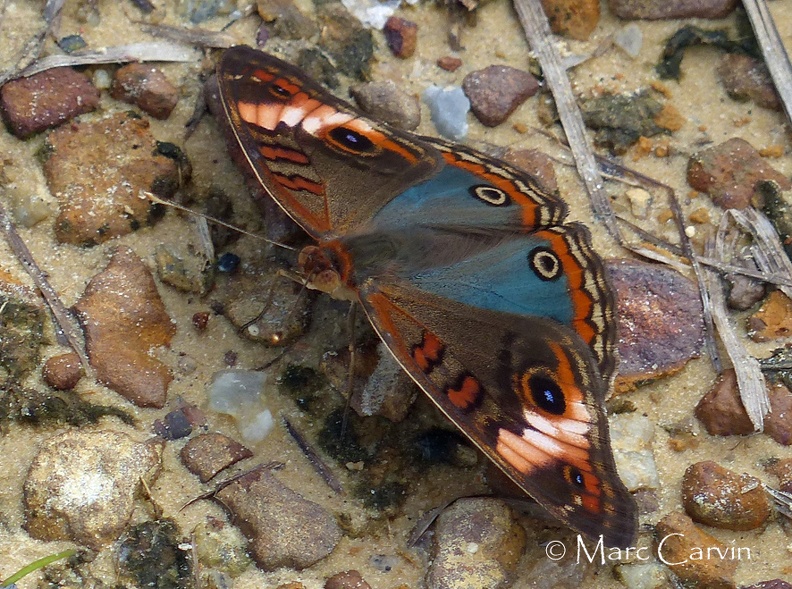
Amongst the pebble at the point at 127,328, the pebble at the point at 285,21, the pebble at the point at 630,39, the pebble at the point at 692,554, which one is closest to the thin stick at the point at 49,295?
the pebble at the point at 127,328

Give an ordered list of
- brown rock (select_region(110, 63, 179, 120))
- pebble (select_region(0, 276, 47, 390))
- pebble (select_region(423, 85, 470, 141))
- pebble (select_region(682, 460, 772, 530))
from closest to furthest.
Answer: pebble (select_region(682, 460, 772, 530)) → pebble (select_region(0, 276, 47, 390)) → brown rock (select_region(110, 63, 179, 120)) → pebble (select_region(423, 85, 470, 141))

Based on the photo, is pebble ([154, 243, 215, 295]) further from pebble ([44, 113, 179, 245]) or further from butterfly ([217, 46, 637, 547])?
butterfly ([217, 46, 637, 547])

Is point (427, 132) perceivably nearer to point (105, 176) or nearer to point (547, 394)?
point (105, 176)

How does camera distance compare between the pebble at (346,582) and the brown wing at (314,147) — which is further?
the brown wing at (314,147)

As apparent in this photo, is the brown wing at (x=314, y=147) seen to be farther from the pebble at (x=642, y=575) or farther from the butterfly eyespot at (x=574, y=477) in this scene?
the pebble at (x=642, y=575)

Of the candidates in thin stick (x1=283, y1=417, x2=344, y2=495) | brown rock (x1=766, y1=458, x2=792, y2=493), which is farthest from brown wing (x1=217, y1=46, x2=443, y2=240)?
brown rock (x1=766, y1=458, x2=792, y2=493)

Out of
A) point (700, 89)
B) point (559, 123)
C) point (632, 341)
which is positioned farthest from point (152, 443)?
point (700, 89)

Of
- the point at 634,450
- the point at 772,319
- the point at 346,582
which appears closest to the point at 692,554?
the point at 634,450
